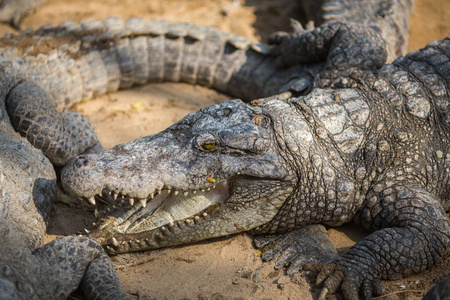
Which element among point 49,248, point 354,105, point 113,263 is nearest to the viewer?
point 49,248

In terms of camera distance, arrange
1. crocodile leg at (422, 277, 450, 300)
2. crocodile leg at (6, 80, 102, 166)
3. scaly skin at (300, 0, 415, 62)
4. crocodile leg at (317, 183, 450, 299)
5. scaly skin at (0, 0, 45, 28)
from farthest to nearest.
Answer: scaly skin at (0, 0, 45, 28) < scaly skin at (300, 0, 415, 62) < crocodile leg at (6, 80, 102, 166) < crocodile leg at (317, 183, 450, 299) < crocodile leg at (422, 277, 450, 300)

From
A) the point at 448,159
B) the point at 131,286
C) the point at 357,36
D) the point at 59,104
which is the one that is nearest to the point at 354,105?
the point at 448,159

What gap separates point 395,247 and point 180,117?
2589mm

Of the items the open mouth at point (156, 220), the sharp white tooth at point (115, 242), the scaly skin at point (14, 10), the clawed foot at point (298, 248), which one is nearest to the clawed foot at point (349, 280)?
the clawed foot at point (298, 248)

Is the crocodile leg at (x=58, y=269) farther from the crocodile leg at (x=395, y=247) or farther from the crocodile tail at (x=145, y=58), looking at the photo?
the crocodile tail at (x=145, y=58)

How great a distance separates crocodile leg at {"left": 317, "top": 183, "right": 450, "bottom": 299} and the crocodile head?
2.05 feet

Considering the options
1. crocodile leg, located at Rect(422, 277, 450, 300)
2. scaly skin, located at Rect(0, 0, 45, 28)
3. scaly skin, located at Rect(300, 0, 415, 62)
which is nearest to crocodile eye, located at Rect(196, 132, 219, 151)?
crocodile leg, located at Rect(422, 277, 450, 300)

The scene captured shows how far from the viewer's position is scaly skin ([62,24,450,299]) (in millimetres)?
2988

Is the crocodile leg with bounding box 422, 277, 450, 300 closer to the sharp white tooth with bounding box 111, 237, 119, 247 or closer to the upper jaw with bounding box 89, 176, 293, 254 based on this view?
the upper jaw with bounding box 89, 176, 293, 254

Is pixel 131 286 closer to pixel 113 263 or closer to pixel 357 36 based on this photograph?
pixel 113 263

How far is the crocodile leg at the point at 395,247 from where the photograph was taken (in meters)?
2.97

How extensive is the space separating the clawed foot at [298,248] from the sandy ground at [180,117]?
8cm

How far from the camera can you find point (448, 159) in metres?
3.50

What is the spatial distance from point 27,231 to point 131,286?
0.80m
